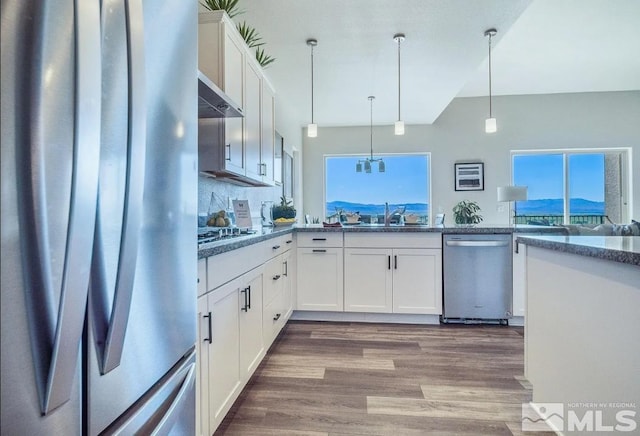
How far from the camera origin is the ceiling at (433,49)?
9.24ft

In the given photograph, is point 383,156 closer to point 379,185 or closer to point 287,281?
point 379,185

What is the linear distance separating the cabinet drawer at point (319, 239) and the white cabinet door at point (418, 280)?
0.55 m

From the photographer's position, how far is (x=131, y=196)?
1.97 feet

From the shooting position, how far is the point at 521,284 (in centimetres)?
296

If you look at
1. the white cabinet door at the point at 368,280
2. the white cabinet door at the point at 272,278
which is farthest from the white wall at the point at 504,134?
the white cabinet door at the point at 272,278

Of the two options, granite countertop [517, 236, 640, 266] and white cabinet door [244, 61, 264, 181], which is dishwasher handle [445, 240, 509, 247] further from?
white cabinet door [244, 61, 264, 181]

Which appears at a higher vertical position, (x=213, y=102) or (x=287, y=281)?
(x=213, y=102)

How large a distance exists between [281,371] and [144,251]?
68.5 inches

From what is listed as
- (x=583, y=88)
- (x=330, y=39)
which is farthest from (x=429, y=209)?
(x=330, y=39)

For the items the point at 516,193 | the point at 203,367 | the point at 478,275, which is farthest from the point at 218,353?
the point at 516,193

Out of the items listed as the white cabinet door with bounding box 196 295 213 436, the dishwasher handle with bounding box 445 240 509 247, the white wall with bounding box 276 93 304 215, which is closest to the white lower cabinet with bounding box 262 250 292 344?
the white cabinet door with bounding box 196 295 213 436

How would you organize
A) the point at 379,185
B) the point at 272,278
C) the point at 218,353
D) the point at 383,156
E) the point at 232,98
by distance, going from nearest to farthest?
the point at 218,353
the point at 232,98
the point at 272,278
the point at 383,156
the point at 379,185

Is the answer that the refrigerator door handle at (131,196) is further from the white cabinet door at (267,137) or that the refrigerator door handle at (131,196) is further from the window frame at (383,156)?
the window frame at (383,156)

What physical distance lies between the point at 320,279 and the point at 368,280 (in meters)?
0.45
